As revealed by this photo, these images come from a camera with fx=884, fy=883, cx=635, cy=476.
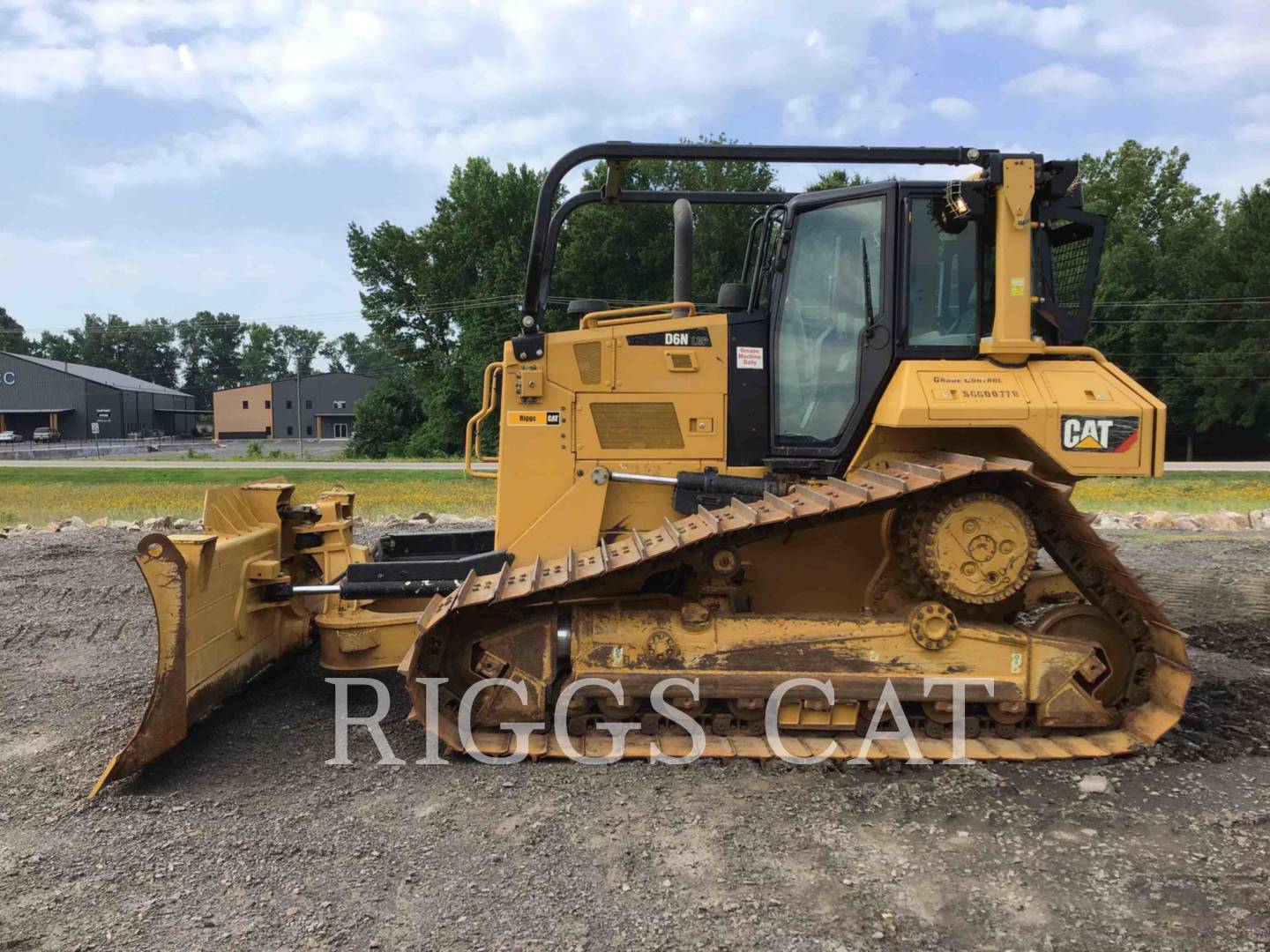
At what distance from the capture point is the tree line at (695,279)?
37.0 metres

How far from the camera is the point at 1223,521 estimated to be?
12.7 m

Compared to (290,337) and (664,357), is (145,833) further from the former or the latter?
(290,337)

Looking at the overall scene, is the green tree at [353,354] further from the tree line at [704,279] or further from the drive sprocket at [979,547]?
the drive sprocket at [979,547]

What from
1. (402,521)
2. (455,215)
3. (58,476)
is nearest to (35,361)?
(455,215)

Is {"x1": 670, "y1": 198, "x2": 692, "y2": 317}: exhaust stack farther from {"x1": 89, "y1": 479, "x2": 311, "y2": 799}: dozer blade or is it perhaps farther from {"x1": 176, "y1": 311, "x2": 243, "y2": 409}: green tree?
{"x1": 176, "y1": 311, "x2": 243, "y2": 409}: green tree

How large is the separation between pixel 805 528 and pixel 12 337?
397 ft

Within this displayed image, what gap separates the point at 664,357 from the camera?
5.16 metres

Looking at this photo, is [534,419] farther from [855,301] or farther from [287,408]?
[287,408]

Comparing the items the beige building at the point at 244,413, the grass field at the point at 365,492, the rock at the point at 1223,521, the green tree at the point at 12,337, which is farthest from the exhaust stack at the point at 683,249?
the green tree at the point at 12,337

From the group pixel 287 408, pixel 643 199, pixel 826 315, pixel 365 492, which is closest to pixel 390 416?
pixel 365 492

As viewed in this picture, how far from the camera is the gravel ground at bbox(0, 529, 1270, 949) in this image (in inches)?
120

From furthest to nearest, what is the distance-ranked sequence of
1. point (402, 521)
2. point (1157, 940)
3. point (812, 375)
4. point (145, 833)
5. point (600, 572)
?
point (402, 521) < point (812, 375) < point (600, 572) < point (145, 833) < point (1157, 940)

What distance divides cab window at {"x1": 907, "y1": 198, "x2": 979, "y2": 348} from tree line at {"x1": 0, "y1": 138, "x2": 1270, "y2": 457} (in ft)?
91.1

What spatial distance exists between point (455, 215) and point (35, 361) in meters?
40.4
